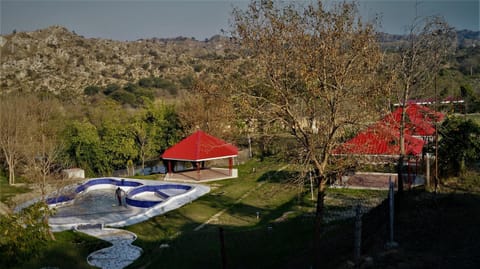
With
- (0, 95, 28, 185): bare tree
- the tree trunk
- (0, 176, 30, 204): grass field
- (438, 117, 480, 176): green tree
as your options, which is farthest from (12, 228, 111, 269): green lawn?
(0, 95, 28, 185): bare tree

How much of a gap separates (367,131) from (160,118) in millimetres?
23323

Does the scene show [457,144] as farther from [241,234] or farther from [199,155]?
[199,155]

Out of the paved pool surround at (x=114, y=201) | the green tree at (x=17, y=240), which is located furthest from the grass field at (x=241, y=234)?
the green tree at (x=17, y=240)

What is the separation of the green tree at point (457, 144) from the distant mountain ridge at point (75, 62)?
44.8 m

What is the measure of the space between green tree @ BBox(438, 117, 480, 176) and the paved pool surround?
415 inches

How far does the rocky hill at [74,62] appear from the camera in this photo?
60344mm

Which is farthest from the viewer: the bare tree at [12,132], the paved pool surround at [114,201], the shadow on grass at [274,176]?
the bare tree at [12,132]

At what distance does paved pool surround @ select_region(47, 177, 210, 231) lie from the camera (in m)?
17.7

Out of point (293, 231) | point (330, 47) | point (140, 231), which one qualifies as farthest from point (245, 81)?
point (140, 231)

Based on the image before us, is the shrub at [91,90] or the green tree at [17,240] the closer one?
the green tree at [17,240]

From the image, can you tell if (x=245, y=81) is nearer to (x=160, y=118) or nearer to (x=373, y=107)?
(x=373, y=107)

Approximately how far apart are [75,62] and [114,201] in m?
54.3

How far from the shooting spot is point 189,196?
66.9 feet

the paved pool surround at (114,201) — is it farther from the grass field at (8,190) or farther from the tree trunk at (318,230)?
the tree trunk at (318,230)
